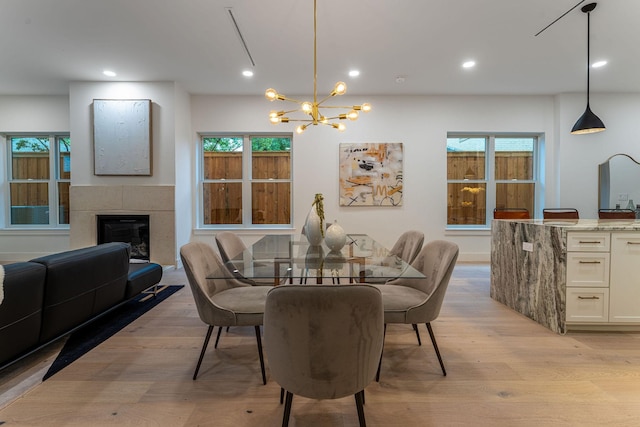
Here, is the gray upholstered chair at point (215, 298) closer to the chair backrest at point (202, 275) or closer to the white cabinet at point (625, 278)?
the chair backrest at point (202, 275)

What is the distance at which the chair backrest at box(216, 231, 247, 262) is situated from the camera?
2297 mm

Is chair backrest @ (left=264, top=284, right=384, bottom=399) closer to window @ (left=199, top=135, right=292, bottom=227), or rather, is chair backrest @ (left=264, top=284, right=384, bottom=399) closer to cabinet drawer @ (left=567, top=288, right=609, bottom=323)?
cabinet drawer @ (left=567, top=288, right=609, bottom=323)

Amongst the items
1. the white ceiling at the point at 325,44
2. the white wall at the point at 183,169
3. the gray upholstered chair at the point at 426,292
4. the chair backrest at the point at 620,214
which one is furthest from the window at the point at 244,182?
the chair backrest at the point at 620,214

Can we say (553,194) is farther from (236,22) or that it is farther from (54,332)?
(54,332)

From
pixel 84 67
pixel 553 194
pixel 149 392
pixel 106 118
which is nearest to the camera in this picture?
pixel 149 392

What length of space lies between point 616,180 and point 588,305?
3.87 meters

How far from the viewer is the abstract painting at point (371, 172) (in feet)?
15.8

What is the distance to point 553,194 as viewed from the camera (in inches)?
191

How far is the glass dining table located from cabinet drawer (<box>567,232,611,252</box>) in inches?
60.1

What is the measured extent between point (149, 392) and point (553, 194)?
240 inches

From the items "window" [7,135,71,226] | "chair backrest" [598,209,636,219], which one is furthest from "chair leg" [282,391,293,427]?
"window" [7,135,71,226]

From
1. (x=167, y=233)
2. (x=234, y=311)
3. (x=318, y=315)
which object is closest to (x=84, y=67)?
(x=167, y=233)

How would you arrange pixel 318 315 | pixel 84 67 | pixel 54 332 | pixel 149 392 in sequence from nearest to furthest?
pixel 318 315 → pixel 149 392 → pixel 54 332 → pixel 84 67

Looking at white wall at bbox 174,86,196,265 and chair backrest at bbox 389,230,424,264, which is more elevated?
white wall at bbox 174,86,196,265
